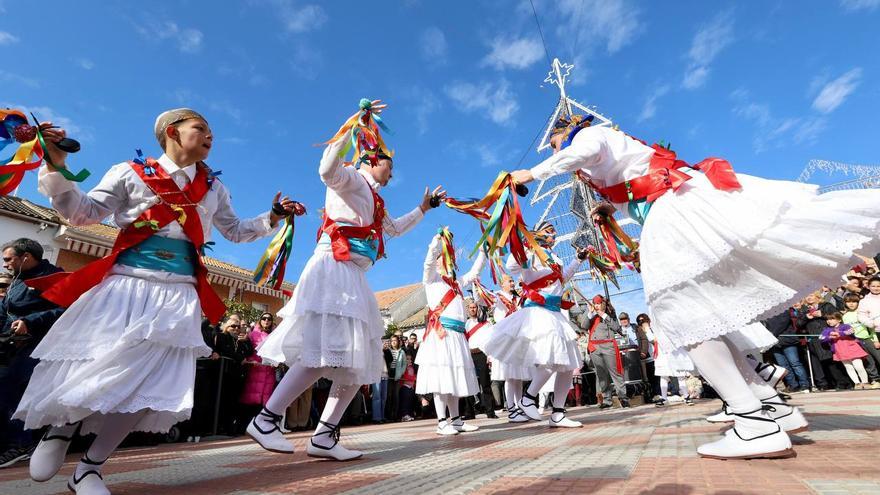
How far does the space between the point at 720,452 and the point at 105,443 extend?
9.44 feet

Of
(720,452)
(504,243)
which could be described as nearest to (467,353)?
(504,243)

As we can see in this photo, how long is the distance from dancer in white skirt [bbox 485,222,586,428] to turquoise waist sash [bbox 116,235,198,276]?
362 cm

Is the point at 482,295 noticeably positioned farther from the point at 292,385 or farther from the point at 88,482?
the point at 88,482

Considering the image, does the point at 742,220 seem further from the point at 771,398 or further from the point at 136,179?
the point at 136,179

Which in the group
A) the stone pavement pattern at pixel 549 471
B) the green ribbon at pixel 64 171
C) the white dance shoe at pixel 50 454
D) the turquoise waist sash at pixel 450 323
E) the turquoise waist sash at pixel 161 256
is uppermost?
the green ribbon at pixel 64 171

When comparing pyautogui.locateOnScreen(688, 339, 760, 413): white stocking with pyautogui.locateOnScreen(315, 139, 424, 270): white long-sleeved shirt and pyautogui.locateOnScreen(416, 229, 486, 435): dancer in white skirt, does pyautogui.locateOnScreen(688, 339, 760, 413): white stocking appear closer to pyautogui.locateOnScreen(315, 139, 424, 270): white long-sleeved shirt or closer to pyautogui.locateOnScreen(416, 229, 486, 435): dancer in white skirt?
pyautogui.locateOnScreen(315, 139, 424, 270): white long-sleeved shirt

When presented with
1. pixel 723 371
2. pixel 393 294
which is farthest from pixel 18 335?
pixel 393 294

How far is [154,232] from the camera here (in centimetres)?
239

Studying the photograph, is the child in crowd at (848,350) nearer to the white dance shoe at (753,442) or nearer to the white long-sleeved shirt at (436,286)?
the white long-sleeved shirt at (436,286)

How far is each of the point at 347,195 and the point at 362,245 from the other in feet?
1.26

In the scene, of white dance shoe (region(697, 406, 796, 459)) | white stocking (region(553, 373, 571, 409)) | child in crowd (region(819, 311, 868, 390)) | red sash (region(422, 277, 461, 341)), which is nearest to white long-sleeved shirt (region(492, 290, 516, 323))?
red sash (region(422, 277, 461, 341))

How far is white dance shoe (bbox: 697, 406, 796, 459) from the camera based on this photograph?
7.02 ft

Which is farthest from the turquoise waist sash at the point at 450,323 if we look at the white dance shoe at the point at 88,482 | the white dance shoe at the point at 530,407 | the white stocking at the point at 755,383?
the white dance shoe at the point at 88,482

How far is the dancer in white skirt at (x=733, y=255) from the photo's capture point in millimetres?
2203
